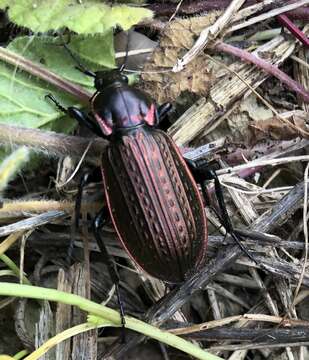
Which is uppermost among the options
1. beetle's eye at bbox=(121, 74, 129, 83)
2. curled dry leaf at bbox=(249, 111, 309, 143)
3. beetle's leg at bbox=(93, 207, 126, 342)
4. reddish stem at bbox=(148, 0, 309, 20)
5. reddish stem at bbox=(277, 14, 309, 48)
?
reddish stem at bbox=(148, 0, 309, 20)

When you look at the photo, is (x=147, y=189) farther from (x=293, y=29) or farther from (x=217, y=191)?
(x=293, y=29)

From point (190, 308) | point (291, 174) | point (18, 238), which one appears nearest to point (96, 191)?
point (18, 238)

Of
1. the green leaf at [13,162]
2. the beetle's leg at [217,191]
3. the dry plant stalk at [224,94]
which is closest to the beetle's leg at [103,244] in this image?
the beetle's leg at [217,191]

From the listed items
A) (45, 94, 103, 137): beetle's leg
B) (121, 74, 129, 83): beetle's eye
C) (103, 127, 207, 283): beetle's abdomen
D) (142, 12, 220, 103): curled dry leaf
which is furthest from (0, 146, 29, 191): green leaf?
(142, 12, 220, 103): curled dry leaf

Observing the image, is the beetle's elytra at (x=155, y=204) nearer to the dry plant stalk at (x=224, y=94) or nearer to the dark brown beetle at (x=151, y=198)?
the dark brown beetle at (x=151, y=198)

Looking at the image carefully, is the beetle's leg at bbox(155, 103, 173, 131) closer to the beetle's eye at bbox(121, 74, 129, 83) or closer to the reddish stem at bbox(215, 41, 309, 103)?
the beetle's eye at bbox(121, 74, 129, 83)

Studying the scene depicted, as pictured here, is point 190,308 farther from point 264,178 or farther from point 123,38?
point 123,38
